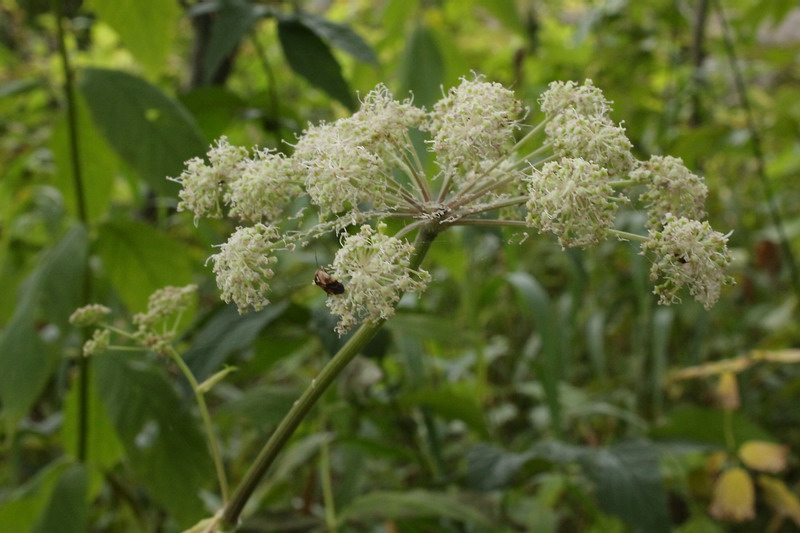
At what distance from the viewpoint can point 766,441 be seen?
4.99ft

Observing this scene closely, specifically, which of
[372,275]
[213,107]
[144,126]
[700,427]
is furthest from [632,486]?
[213,107]

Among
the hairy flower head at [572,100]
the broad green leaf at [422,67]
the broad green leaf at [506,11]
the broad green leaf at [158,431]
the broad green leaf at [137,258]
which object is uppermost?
the broad green leaf at [506,11]

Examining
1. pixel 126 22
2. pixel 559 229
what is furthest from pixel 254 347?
pixel 559 229

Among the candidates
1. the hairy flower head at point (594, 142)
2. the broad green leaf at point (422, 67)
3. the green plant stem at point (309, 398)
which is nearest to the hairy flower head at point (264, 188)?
the green plant stem at point (309, 398)

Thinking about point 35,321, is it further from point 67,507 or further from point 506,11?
point 506,11

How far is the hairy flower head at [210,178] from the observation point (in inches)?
25.4

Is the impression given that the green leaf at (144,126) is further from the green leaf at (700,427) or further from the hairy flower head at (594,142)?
the green leaf at (700,427)

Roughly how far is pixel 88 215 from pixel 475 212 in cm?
74

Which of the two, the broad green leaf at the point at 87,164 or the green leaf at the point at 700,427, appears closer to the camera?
the broad green leaf at the point at 87,164

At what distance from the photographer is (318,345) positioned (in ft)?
5.06

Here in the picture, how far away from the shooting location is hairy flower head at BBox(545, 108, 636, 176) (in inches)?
23.3

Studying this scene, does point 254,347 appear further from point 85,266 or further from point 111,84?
point 111,84

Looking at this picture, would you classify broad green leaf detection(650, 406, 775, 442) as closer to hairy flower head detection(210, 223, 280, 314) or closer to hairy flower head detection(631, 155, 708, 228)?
hairy flower head detection(631, 155, 708, 228)

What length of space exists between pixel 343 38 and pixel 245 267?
24.0 inches
